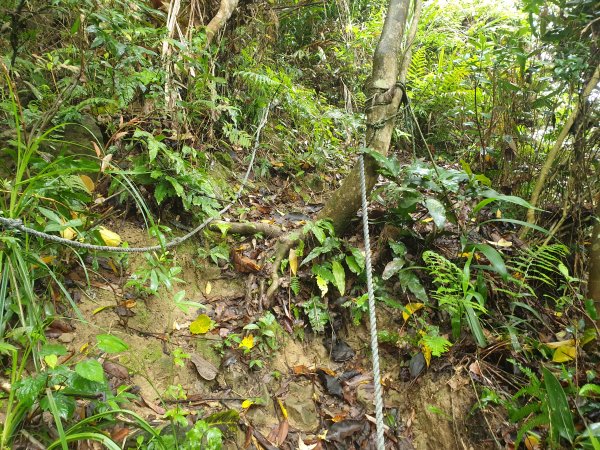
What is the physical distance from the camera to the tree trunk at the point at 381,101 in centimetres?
281

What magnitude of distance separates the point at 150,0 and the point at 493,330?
400cm

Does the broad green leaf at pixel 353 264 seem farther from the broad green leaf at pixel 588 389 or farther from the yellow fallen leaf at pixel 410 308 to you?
the broad green leaf at pixel 588 389

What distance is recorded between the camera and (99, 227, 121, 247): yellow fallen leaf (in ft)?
7.45

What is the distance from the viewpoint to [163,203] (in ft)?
9.27

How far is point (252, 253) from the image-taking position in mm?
3049

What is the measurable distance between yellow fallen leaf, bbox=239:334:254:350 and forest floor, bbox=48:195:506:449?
0.24 feet

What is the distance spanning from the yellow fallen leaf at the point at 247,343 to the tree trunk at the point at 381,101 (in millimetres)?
1177

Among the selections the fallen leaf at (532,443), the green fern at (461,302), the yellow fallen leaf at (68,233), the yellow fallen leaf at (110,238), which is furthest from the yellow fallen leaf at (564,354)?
the yellow fallen leaf at (68,233)

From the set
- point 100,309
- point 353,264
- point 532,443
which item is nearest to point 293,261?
point 353,264

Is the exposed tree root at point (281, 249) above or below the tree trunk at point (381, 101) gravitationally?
below

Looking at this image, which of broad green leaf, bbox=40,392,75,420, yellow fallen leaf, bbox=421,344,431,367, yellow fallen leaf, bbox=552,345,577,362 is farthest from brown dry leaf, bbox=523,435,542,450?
broad green leaf, bbox=40,392,75,420

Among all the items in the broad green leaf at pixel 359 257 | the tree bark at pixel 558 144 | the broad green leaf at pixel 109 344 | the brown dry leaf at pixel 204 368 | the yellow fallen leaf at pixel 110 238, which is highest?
the tree bark at pixel 558 144

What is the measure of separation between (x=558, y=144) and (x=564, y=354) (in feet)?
5.29

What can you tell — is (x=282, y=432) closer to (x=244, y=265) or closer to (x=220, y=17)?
(x=244, y=265)
